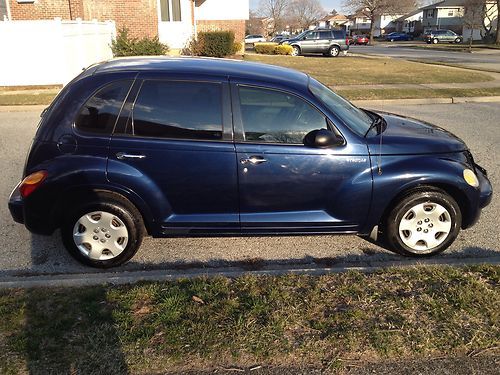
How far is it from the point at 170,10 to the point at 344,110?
21.2 m

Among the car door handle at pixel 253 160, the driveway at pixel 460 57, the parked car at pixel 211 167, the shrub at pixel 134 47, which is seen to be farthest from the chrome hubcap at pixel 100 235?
the driveway at pixel 460 57

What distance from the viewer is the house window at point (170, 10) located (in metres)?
23.0

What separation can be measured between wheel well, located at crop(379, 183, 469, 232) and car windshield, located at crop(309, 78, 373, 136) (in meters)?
0.64

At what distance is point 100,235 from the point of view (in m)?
3.85

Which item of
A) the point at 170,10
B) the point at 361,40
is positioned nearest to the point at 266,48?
the point at 170,10

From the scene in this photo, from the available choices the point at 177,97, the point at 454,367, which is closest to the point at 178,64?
the point at 177,97

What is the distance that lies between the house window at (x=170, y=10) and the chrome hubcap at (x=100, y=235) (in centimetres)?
2140

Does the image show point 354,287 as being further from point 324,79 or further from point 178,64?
point 324,79

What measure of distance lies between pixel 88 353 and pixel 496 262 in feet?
10.8

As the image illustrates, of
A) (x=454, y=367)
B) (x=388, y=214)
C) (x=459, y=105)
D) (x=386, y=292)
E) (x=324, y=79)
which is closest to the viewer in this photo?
(x=454, y=367)

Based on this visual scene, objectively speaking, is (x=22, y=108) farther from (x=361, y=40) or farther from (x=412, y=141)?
(x=361, y=40)

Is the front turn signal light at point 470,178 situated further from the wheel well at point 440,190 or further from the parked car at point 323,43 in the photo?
the parked car at point 323,43

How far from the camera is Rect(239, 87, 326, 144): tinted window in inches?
150

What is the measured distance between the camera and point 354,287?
3.32 m
